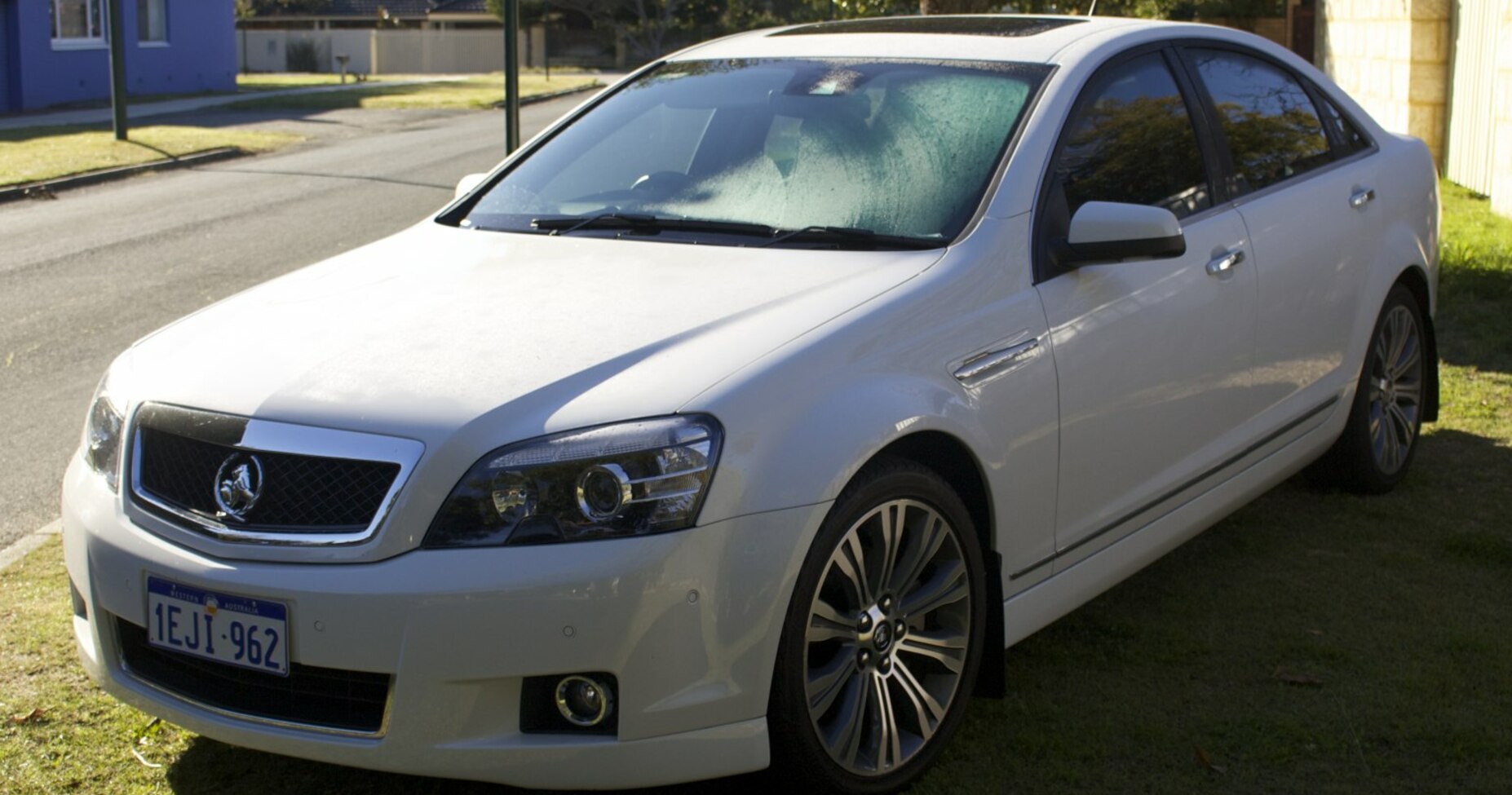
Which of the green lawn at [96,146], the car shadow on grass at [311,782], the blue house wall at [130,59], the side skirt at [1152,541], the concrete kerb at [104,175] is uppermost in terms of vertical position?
the blue house wall at [130,59]

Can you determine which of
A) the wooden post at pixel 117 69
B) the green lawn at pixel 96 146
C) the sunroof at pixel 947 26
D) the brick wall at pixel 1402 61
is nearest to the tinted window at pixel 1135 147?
the sunroof at pixel 947 26

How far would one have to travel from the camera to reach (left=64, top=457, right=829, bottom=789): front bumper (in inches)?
122

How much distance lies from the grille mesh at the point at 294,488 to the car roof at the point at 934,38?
2.28 m

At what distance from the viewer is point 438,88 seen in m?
38.2

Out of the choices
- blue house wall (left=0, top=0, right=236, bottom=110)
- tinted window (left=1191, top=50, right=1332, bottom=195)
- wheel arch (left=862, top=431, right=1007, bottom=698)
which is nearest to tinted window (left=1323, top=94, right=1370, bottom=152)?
tinted window (left=1191, top=50, right=1332, bottom=195)

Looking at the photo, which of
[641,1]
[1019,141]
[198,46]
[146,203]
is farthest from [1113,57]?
[641,1]

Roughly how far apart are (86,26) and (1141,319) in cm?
3166

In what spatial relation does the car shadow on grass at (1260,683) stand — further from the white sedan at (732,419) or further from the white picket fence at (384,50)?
the white picket fence at (384,50)

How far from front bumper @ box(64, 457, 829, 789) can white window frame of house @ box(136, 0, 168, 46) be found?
110 feet

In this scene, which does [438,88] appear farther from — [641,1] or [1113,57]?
[1113,57]

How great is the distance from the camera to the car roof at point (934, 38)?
4.75m

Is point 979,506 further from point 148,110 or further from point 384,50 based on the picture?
point 384,50

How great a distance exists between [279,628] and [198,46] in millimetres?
35383

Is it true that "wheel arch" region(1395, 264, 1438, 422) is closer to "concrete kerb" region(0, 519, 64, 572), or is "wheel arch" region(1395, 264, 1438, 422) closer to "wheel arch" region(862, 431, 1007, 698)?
"wheel arch" region(862, 431, 1007, 698)
